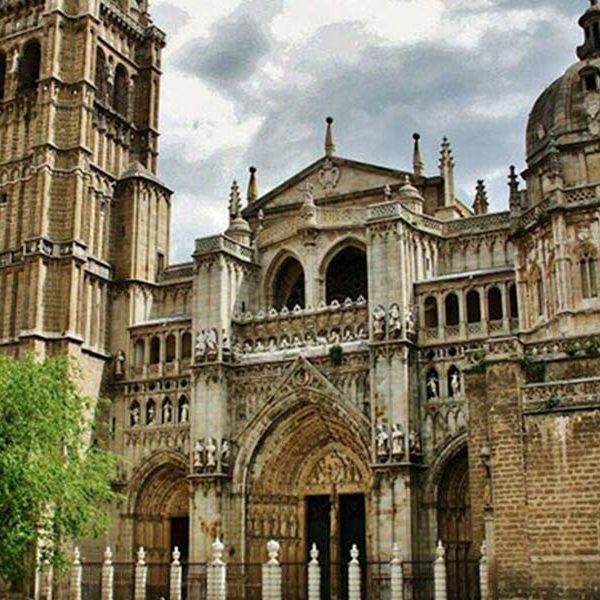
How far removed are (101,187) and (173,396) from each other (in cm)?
962

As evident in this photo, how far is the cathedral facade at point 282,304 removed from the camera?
3453cm

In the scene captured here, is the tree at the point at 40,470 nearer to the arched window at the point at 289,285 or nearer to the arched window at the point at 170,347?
the arched window at the point at 170,347

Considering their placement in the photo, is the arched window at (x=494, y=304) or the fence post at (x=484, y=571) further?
the arched window at (x=494, y=304)

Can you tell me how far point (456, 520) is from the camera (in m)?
35.0

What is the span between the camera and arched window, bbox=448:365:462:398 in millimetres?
35062

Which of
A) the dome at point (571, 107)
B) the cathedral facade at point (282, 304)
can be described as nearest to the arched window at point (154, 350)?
the cathedral facade at point (282, 304)

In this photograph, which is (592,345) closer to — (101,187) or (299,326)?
(299,326)

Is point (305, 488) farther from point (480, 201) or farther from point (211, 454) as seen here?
point (480, 201)

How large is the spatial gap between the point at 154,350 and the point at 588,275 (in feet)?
59.1

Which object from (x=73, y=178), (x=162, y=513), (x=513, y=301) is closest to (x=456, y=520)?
(x=513, y=301)

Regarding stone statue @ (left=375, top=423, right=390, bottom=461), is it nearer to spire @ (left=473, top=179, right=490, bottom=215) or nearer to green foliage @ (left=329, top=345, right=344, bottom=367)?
green foliage @ (left=329, top=345, right=344, bottom=367)

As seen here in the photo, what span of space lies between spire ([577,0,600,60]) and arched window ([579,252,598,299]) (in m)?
9.45

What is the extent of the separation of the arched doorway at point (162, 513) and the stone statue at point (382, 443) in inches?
369

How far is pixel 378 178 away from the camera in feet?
139
